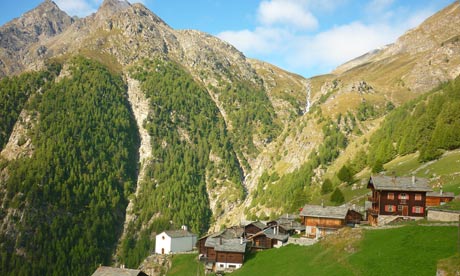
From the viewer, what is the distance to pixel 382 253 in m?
47.8

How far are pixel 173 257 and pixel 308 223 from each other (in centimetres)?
4272

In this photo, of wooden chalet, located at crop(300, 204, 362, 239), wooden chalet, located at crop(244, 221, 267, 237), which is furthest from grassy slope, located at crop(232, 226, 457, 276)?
wooden chalet, located at crop(244, 221, 267, 237)

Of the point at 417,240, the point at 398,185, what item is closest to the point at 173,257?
the point at 398,185

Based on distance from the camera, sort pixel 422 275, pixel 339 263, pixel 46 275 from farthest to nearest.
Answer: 1. pixel 46 275
2. pixel 339 263
3. pixel 422 275

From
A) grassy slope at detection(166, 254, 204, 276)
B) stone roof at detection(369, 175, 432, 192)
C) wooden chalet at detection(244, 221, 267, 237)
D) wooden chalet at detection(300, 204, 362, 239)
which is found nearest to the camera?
stone roof at detection(369, 175, 432, 192)

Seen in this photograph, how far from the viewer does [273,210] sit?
19200cm

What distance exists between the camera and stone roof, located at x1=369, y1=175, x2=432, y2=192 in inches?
2840

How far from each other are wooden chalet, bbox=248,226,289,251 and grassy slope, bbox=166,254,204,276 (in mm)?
13256

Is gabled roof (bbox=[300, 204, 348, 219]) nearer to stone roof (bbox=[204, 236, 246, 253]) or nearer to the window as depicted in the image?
the window

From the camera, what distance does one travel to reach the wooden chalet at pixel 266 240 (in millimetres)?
88688

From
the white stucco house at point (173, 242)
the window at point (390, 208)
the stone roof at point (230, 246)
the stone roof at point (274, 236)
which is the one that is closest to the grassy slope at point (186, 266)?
the stone roof at point (230, 246)

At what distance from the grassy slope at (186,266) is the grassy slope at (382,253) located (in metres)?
37.0

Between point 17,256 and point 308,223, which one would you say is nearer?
point 308,223

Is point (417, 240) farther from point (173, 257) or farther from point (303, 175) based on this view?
point (303, 175)
